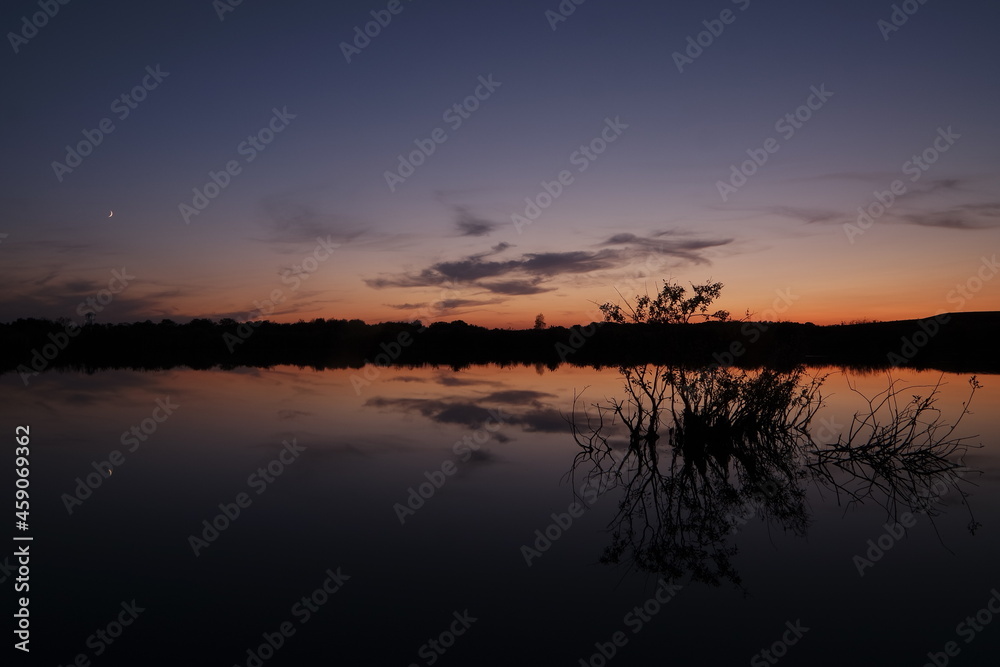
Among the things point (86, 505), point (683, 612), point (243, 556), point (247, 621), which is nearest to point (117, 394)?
point (86, 505)

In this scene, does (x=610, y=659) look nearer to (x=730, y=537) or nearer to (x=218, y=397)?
(x=730, y=537)

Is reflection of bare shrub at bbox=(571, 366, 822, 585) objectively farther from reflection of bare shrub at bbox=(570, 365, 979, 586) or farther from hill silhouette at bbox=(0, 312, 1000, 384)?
hill silhouette at bbox=(0, 312, 1000, 384)

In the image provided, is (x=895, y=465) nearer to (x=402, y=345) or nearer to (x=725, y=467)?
(x=725, y=467)

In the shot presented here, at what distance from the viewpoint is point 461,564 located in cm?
660

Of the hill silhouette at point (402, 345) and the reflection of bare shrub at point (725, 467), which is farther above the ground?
the hill silhouette at point (402, 345)

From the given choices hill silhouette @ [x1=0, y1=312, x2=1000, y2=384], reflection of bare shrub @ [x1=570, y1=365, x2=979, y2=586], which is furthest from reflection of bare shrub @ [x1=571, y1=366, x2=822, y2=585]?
hill silhouette @ [x1=0, y1=312, x2=1000, y2=384]

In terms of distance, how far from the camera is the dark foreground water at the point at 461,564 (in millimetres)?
4918

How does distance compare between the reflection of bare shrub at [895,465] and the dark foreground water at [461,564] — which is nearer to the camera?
the dark foreground water at [461,564]

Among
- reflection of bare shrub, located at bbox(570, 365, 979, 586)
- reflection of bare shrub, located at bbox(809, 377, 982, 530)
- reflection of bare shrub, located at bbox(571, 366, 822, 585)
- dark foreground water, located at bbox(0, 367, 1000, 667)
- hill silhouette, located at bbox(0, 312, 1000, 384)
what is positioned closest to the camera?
dark foreground water, located at bbox(0, 367, 1000, 667)

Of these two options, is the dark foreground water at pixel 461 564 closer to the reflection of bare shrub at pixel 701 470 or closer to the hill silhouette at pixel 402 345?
the reflection of bare shrub at pixel 701 470

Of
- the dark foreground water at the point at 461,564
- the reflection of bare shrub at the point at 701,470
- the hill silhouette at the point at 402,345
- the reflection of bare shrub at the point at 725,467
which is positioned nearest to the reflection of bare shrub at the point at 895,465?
the reflection of bare shrub at the point at 725,467

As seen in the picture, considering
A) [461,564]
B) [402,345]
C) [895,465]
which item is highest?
[402,345]

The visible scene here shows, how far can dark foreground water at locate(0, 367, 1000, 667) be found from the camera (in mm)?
4918

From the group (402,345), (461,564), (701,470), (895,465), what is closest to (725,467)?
(701,470)
